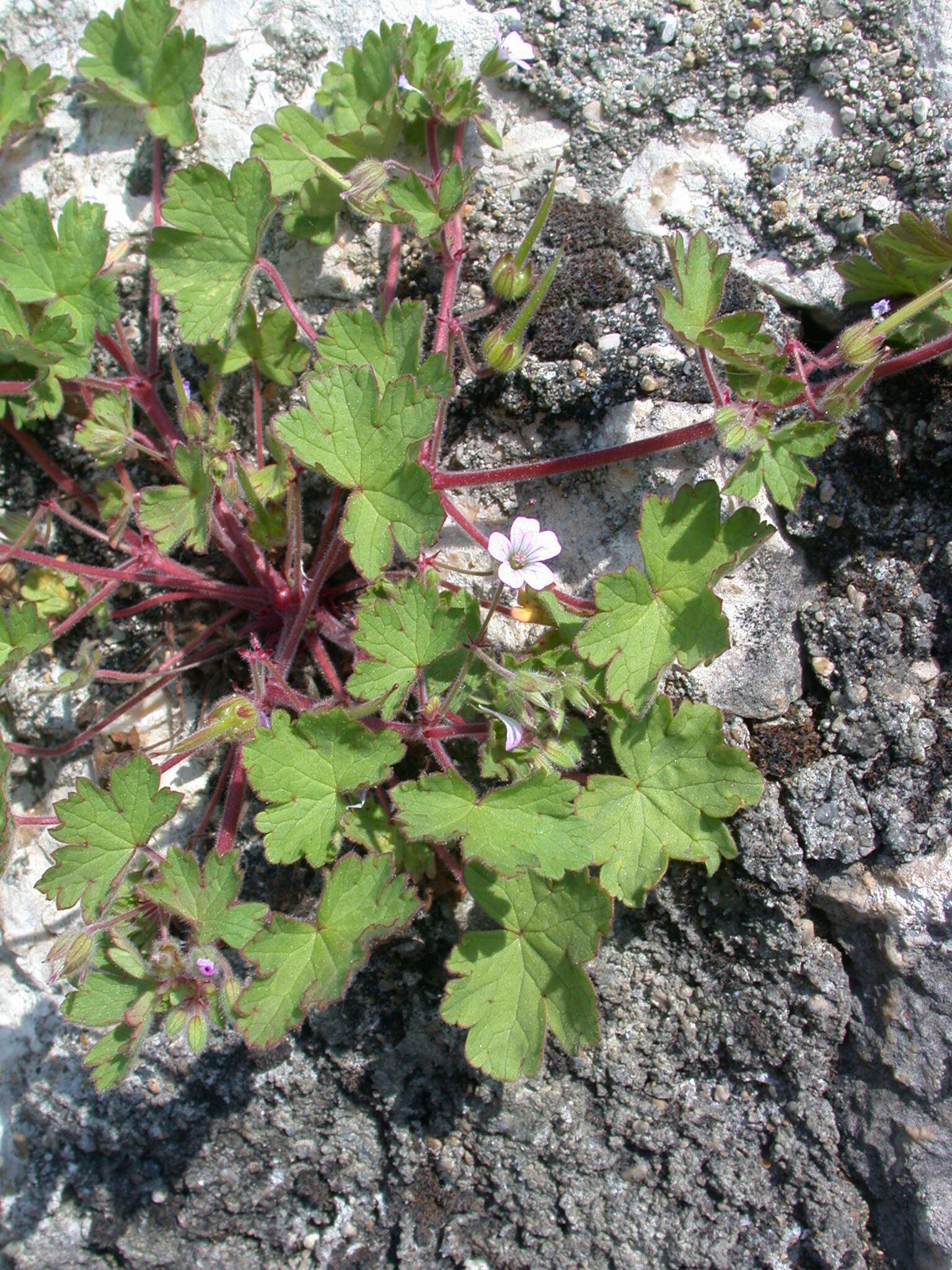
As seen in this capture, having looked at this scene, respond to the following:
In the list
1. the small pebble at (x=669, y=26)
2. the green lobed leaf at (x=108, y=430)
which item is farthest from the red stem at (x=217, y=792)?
the small pebble at (x=669, y=26)

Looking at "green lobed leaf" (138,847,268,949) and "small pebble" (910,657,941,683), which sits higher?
"small pebble" (910,657,941,683)

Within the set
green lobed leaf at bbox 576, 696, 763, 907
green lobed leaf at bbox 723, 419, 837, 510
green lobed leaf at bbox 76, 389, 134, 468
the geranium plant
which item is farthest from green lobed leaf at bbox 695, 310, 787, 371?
green lobed leaf at bbox 76, 389, 134, 468

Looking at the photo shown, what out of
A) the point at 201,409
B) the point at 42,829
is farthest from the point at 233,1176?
the point at 201,409

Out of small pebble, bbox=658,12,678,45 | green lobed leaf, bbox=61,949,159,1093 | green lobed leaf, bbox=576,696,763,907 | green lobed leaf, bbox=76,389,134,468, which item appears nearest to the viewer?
green lobed leaf, bbox=61,949,159,1093

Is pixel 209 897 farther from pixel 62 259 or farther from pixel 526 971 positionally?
pixel 62 259

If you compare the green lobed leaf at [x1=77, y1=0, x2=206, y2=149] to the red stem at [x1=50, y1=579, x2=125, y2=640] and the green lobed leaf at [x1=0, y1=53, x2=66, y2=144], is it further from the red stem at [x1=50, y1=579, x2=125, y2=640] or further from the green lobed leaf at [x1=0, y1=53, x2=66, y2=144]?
the red stem at [x1=50, y1=579, x2=125, y2=640]

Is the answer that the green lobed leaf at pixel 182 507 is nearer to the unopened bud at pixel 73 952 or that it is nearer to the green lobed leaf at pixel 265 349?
the green lobed leaf at pixel 265 349

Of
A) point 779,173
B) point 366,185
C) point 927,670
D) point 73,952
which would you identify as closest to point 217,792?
point 73,952

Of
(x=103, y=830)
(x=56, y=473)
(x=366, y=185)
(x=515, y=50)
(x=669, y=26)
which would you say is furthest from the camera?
(x=56, y=473)
